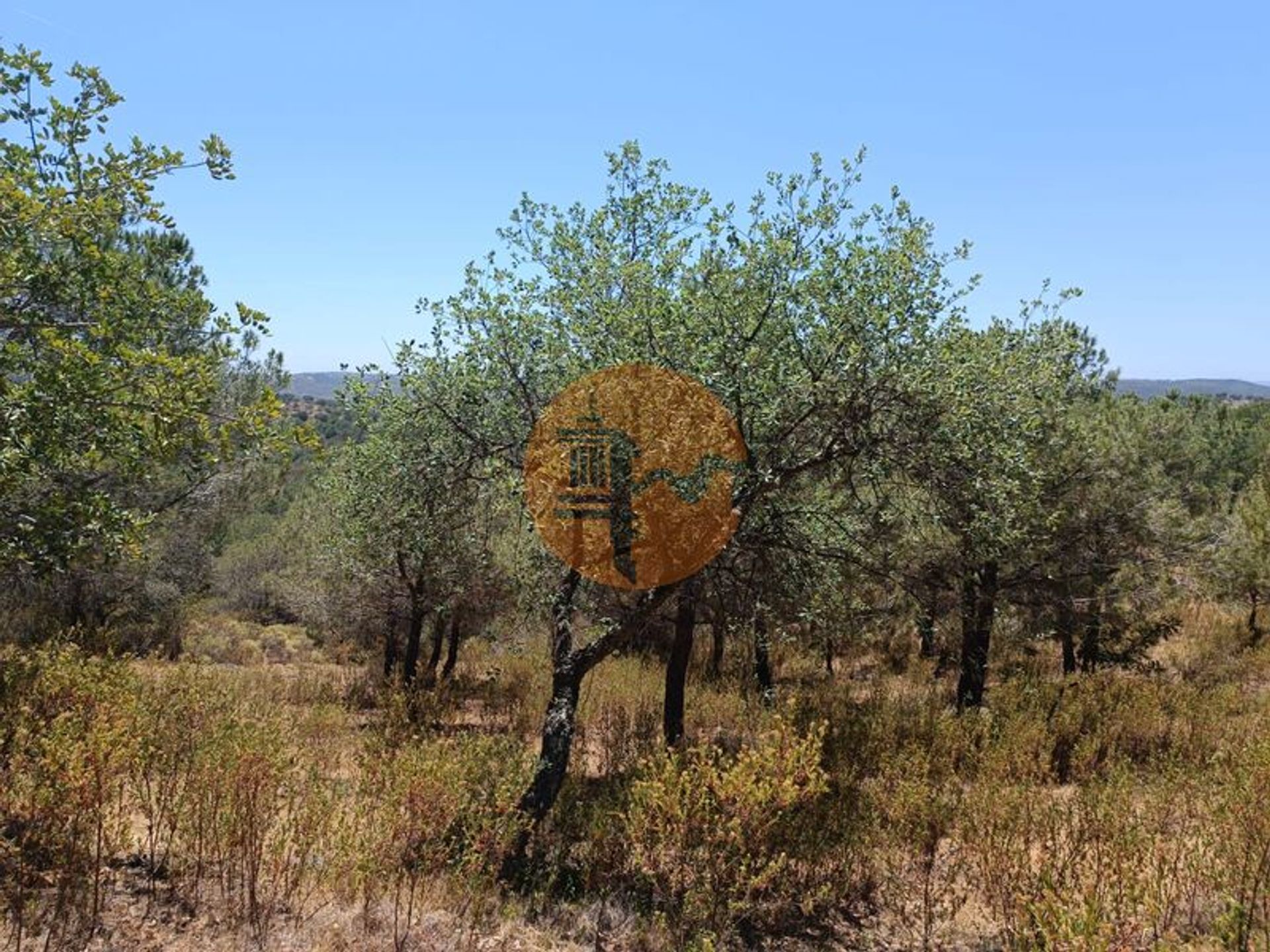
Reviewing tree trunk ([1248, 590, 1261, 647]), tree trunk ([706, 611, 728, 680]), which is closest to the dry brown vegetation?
tree trunk ([706, 611, 728, 680])

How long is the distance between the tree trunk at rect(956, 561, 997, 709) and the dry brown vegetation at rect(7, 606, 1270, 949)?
3908 mm

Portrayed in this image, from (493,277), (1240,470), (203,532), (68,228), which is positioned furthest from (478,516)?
(1240,470)

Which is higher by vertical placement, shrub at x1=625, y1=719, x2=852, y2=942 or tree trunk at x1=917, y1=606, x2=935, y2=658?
tree trunk at x1=917, y1=606, x2=935, y2=658

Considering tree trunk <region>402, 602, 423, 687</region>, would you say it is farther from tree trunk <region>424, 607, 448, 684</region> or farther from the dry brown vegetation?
the dry brown vegetation

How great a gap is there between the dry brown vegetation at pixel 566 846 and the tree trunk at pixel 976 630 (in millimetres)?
3908

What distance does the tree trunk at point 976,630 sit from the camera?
12203 mm

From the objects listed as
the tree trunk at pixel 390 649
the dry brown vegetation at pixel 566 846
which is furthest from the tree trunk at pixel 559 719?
the tree trunk at pixel 390 649

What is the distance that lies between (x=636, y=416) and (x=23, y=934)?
19.5 feet

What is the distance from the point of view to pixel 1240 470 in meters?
43.8

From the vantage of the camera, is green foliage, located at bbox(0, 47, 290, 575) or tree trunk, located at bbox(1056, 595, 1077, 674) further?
tree trunk, located at bbox(1056, 595, 1077, 674)

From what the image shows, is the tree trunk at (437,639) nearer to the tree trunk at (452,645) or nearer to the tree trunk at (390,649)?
the tree trunk at (452,645)

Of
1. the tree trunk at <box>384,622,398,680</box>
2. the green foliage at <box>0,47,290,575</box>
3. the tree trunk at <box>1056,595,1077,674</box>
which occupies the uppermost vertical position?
the green foliage at <box>0,47,290,575</box>

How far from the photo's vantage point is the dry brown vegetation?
504cm

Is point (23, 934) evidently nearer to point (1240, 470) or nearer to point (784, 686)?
point (784, 686)
